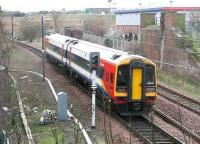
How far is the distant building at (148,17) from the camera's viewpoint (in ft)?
135

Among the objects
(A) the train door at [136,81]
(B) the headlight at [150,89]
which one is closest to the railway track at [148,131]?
(A) the train door at [136,81]

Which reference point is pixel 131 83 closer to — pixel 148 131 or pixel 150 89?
pixel 150 89

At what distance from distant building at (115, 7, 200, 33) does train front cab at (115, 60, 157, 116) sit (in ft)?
70.0

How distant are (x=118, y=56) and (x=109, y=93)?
1544 millimetres

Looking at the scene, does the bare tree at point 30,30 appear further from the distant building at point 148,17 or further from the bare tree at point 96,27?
the distant building at point 148,17

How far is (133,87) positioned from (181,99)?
21.7ft

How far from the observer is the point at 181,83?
3159cm

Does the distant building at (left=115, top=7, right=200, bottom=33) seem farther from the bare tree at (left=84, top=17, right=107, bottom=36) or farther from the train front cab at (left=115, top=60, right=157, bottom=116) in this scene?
the train front cab at (left=115, top=60, right=157, bottom=116)

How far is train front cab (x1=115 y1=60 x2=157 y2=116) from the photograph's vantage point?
19391 millimetres

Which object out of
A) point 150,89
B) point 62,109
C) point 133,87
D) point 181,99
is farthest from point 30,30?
point 62,109

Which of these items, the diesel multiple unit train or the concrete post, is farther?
the diesel multiple unit train

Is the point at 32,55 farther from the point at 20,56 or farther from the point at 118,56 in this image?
the point at 118,56

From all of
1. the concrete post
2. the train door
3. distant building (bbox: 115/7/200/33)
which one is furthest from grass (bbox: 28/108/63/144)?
distant building (bbox: 115/7/200/33)

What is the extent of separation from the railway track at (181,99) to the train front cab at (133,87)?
8.86ft
